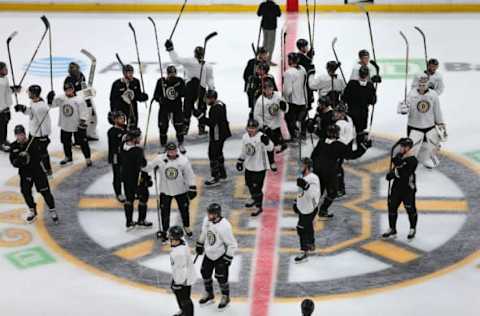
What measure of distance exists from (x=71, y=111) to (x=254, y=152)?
3.15 meters

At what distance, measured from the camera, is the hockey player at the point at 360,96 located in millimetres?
13844

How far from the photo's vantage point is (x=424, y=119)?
1355 cm

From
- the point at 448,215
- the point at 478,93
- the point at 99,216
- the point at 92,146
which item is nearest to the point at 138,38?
the point at 92,146

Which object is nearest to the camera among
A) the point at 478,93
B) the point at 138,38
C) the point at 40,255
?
the point at 40,255

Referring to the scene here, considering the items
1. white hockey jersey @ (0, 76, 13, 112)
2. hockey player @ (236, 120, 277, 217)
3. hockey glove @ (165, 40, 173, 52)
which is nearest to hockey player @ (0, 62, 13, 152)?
white hockey jersey @ (0, 76, 13, 112)

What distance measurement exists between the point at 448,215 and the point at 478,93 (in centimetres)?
539

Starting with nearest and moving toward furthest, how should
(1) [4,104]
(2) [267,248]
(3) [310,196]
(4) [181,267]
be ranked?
(4) [181,267] → (3) [310,196] → (2) [267,248] → (1) [4,104]

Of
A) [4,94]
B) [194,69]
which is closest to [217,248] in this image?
[194,69]

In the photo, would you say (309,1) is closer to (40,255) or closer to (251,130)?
(251,130)

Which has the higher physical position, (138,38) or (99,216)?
(138,38)

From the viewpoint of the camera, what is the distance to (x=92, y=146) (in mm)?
15281

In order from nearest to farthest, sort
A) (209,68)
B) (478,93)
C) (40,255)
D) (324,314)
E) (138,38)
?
(324,314), (40,255), (209,68), (478,93), (138,38)

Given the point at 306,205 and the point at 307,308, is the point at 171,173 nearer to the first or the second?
the point at 306,205

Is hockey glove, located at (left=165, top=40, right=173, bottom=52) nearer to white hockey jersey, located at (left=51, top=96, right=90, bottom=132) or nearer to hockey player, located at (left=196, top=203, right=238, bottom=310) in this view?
white hockey jersey, located at (left=51, top=96, right=90, bottom=132)
